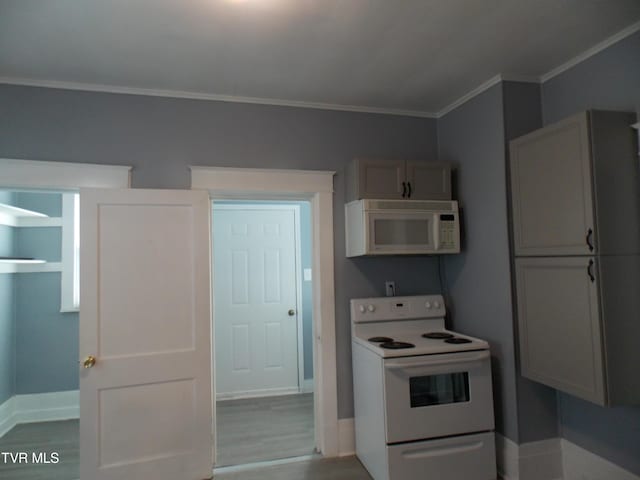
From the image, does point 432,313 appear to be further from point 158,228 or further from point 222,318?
point 222,318

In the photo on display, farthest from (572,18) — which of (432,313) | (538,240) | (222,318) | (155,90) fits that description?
(222,318)

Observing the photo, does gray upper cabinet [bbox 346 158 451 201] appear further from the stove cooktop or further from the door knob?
the door knob

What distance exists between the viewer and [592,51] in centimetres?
212

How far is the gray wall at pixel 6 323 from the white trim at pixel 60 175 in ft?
4.74

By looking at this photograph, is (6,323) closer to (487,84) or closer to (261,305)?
(261,305)

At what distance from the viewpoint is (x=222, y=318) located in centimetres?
409

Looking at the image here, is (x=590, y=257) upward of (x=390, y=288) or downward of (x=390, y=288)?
upward

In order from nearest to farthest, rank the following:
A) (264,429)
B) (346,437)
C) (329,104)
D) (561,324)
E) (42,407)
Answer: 1. (561,324)
2. (346,437)
3. (329,104)
4. (264,429)
5. (42,407)

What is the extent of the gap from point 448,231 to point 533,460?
4.89ft

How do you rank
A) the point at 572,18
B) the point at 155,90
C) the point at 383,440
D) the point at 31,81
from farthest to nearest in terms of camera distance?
the point at 155,90, the point at 31,81, the point at 383,440, the point at 572,18

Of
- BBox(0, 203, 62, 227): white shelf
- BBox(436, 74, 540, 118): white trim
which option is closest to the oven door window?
BBox(436, 74, 540, 118): white trim

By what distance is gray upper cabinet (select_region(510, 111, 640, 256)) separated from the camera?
1819 millimetres

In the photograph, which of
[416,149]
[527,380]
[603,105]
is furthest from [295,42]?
[527,380]

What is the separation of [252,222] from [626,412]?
343 centimetres
